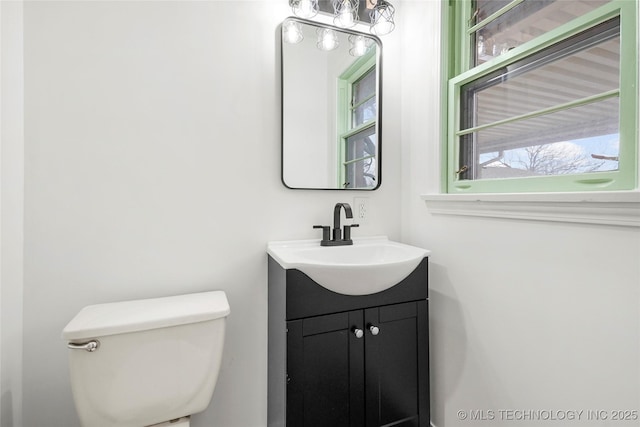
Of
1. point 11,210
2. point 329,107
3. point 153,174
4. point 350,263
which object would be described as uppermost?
point 329,107

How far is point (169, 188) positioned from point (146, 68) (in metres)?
0.49

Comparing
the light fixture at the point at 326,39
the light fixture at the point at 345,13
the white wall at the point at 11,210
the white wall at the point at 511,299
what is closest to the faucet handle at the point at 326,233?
the white wall at the point at 511,299

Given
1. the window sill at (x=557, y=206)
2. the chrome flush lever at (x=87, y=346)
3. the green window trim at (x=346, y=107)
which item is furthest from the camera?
the green window trim at (x=346, y=107)

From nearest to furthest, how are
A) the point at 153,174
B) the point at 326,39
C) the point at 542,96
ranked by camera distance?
the point at 542,96, the point at 153,174, the point at 326,39

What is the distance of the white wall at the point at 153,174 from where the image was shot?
1.06 metres

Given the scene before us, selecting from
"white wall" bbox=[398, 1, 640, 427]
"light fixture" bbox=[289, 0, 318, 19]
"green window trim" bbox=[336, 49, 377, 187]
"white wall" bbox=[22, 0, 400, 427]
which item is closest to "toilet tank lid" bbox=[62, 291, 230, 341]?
"white wall" bbox=[22, 0, 400, 427]

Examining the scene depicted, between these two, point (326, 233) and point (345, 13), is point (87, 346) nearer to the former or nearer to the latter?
point (326, 233)

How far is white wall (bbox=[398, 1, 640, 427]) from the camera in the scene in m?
0.79

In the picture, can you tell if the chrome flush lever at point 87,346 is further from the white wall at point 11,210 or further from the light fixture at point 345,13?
the light fixture at point 345,13

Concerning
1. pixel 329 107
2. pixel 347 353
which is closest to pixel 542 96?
pixel 329 107

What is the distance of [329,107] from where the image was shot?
1.44 metres

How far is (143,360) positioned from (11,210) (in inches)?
26.3

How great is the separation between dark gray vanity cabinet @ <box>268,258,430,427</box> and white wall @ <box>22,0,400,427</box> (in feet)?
0.75

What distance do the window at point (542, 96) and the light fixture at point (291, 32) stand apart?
0.73 meters
